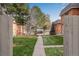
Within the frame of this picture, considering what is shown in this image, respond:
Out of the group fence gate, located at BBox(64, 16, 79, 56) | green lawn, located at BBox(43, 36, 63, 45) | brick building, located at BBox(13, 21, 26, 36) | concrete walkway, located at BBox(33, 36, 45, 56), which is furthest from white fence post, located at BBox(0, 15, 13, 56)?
fence gate, located at BBox(64, 16, 79, 56)

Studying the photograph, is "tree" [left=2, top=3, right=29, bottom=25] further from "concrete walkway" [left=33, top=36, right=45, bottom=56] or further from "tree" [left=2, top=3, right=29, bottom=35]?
"concrete walkway" [left=33, top=36, right=45, bottom=56]

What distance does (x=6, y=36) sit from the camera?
7.01 feet

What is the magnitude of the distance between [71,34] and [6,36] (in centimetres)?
62

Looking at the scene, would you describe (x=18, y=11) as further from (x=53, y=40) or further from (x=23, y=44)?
(x=53, y=40)

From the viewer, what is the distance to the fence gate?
2105mm

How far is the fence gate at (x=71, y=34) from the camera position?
2.11 m

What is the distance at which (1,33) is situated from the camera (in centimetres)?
212

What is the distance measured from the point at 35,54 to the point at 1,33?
0.39 meters

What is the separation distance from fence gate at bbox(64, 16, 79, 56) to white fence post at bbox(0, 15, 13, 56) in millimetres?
531

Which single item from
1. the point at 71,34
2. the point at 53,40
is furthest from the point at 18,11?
the point at 71,34

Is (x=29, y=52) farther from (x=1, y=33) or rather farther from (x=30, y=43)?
(x=1, y=33)

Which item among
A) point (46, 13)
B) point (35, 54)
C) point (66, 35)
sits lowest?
point (35, 54)

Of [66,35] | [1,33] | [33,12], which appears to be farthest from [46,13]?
[1,33]

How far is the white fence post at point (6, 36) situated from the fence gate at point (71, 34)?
0.53 meters
